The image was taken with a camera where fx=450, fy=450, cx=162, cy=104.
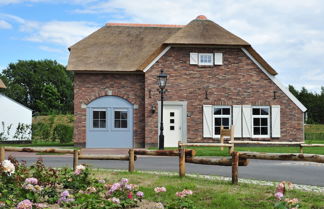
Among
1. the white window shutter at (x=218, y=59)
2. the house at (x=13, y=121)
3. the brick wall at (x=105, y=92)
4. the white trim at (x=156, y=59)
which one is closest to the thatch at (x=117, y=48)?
the white trim at (x=156, y=59)

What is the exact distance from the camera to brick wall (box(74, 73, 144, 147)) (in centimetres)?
2464

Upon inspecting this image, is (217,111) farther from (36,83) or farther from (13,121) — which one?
(36,83)

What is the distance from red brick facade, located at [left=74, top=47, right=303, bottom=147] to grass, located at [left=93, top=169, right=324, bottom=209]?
13875 millimetres

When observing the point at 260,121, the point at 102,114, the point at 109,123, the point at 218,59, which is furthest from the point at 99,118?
the point at 260,121

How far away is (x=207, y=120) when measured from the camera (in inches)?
955

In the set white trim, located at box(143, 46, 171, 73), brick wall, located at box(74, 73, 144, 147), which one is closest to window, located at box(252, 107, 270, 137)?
white trim, located at box(143, 46, 171, 73)

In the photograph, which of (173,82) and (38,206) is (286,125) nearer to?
(173,82)

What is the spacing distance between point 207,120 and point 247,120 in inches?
87.7

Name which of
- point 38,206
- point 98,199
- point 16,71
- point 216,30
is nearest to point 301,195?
point 98,199

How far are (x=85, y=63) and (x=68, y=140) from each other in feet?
26.5

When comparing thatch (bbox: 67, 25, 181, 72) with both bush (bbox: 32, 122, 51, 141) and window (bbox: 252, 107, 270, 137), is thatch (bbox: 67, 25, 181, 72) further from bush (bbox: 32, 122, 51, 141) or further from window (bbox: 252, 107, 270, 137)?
bush (bbox: 32, 122, 51, 141)

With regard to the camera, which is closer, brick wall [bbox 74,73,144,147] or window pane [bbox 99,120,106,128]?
brick wall [bbox 74,73,144,147]

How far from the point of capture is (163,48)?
2419 centimetres

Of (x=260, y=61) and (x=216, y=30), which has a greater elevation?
(x=216, y=30)
